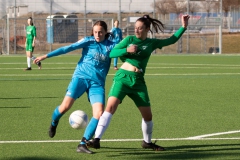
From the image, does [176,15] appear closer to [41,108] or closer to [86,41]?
[41,108]

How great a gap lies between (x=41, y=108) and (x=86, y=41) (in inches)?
179

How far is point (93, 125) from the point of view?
26.4 feet

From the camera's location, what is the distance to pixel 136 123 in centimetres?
1059

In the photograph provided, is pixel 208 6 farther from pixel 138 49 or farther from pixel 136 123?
pixel 138 49

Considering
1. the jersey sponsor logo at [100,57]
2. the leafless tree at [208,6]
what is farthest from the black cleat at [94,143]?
the leafless tree at [208,6]

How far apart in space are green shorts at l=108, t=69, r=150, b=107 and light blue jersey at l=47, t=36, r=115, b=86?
0.46m

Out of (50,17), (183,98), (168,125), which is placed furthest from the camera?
(50,17)

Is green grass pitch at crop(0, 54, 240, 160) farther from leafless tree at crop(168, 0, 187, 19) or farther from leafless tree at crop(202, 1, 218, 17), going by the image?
leafless tree at crop(168, 0, 187, 19)

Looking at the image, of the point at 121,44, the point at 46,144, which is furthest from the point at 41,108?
the point at 121,44

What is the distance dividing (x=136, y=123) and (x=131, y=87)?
2.69 meters

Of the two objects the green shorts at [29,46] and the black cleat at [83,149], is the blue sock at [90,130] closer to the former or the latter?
the black cleat at [83,149]

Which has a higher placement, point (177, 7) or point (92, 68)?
point (177, 7)

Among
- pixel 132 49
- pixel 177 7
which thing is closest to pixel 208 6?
pixel 177 7

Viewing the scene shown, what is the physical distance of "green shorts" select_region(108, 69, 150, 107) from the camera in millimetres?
7984
